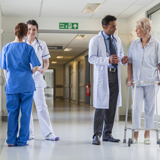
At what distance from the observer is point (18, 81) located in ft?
12.3

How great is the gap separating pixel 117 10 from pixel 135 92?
11.9 feet

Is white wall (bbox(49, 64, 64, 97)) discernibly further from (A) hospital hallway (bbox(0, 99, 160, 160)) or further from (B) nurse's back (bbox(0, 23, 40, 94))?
(B) nurse's back (bbox(0, 23, 40, 94))

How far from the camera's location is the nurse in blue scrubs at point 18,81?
12.3ft

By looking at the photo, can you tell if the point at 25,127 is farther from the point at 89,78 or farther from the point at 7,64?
the point at 89,78

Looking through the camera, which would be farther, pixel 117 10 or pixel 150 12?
pixel 117 10

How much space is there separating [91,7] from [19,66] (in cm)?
356

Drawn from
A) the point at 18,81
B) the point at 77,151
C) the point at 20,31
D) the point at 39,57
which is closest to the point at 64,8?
the point at 39,57

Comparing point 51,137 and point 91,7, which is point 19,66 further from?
point 91,7

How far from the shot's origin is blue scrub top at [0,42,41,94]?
3.74 m

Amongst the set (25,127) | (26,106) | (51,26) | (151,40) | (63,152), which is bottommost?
(63,152)

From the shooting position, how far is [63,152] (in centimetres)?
351

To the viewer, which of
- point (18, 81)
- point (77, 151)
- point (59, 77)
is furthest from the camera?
point (59, 77)

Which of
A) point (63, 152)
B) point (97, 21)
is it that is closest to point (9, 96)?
point (63, 152)

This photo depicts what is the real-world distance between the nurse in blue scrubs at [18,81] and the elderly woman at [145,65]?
→ 126 cm
